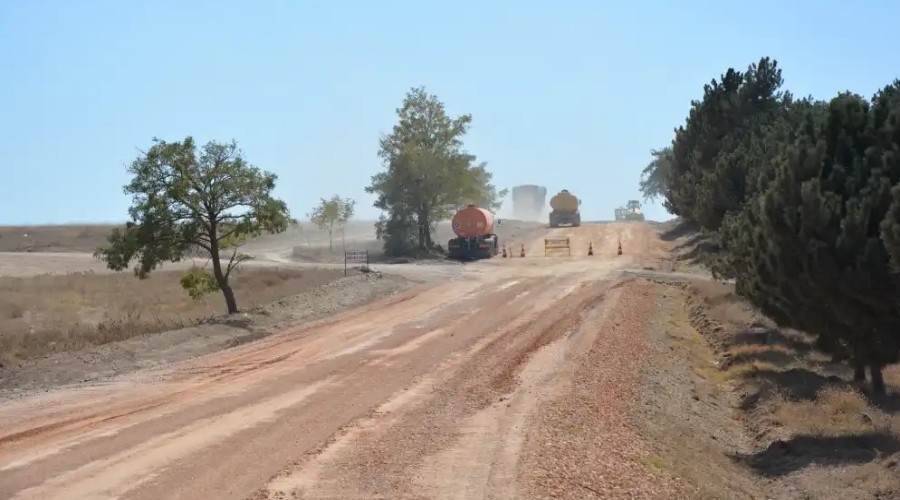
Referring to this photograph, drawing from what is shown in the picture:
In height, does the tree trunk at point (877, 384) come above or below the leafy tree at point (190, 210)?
below

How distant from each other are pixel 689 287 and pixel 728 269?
38.7ft

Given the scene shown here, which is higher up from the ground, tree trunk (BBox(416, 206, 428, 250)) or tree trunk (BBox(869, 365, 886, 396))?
tree trunk (BBox(416, 206, 428, 250))

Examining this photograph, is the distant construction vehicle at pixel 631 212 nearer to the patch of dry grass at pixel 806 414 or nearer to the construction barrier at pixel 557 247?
the construction barrier at pixel 557 247

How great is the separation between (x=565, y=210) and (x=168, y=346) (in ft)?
224

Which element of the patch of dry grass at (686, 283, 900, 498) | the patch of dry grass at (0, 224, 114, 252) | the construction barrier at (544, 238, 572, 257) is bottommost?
the patch of dry grass at (686, 283, 900, 498)

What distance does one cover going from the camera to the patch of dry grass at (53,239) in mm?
84438

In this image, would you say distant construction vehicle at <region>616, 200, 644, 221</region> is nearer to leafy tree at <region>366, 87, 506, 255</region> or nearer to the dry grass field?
leafy tree at <region>366, 87, 506, 255</region>

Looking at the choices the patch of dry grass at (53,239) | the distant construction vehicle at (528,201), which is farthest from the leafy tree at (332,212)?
the distant construction vehicle at (528,201)

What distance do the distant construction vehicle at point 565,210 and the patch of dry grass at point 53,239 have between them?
39.7m

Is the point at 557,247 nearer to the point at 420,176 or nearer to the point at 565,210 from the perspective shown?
the point at 420,176

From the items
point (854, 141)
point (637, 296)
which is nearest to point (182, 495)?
point (854, 141)

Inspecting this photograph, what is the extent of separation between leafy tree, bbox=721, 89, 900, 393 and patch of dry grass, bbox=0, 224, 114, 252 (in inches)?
2878

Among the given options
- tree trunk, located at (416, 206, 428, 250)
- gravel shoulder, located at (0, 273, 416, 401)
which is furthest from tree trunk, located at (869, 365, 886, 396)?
tree trunk, located at (416, 206, 428, 250)

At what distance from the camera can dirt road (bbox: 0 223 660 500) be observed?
10.6 m
